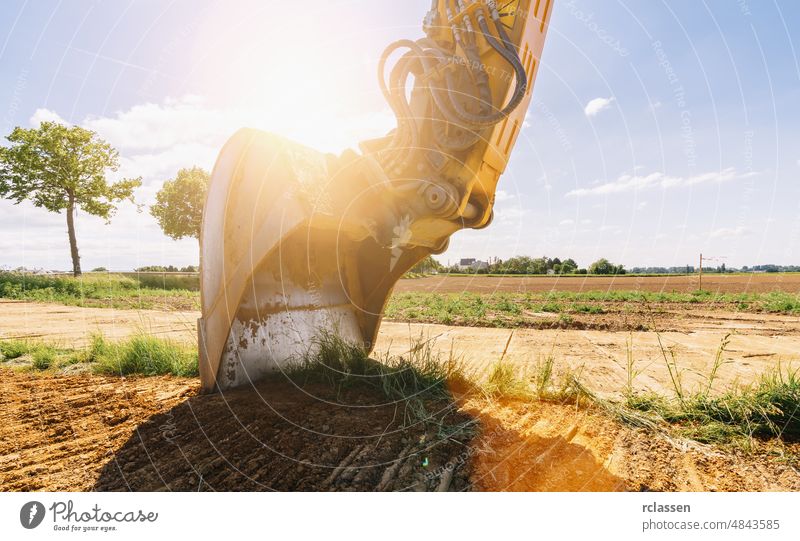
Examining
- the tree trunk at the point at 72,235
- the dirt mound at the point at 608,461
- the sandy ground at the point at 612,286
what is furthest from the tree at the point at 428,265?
the tree trunk at the point at 72,235

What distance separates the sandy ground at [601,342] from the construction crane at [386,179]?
133cm

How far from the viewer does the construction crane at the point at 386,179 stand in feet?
7.60

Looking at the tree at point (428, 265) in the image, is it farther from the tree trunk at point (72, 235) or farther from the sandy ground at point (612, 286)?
the tree trunk at point (72, 235)

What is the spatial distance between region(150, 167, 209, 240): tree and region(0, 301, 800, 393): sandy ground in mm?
16639

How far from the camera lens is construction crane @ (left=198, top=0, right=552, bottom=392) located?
2.32 metres

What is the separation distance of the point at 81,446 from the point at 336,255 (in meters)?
2.09

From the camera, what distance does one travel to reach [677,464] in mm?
1914

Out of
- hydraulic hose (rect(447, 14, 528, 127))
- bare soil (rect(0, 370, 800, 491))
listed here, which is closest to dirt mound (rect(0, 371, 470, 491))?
bare soil (rect(0, 370, 800, 491))

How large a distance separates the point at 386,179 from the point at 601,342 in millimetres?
4283

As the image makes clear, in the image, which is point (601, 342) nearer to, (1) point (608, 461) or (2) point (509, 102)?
(1) point (608, 461)

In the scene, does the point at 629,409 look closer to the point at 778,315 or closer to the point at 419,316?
the point at 419,316

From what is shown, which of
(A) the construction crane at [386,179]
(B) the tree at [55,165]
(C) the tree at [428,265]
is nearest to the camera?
(A) the construction crane at [386,179]

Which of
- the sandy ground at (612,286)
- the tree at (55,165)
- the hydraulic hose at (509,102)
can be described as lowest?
the sandy ground at (612,286)

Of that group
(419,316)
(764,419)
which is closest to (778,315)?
(419,316)
